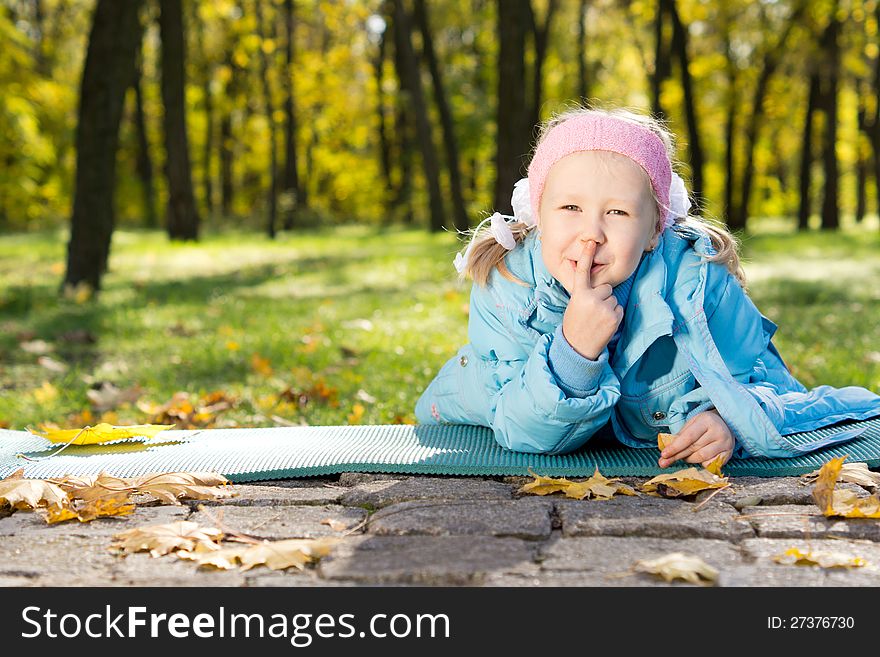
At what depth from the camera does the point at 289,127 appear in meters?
→ 22.6

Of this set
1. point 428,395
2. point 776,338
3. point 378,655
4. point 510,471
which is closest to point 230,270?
point 776,338

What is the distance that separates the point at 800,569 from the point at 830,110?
23.5m

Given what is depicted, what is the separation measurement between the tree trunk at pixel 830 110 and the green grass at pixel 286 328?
8115 millimetres

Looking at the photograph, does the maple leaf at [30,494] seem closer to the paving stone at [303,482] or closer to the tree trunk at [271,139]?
the paving stone at [303,482]

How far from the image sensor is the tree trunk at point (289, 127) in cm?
2019

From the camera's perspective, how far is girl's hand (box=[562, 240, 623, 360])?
323cm

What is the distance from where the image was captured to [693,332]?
3.46 m

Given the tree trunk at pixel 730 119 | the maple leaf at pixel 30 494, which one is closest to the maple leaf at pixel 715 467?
the maple leaf at pixel 30 494

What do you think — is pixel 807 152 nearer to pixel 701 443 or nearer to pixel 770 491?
pixel 701 443

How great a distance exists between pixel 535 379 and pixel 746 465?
80 cm

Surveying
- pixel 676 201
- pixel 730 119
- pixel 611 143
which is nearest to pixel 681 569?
pixel 611 143

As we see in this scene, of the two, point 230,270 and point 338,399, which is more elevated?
point 338,399

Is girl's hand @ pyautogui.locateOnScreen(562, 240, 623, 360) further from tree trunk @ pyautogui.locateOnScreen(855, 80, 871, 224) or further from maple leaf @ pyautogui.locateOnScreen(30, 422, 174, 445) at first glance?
tree trunk @ pyautogui.locateOnScreen(855, 80, 871, 224)

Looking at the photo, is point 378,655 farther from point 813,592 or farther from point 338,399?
point 338,399
